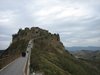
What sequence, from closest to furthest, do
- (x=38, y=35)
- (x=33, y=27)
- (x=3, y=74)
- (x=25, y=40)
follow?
(x=3, y=74) → (x=25, y=40) → (x=38, y=35) → (x=33, y=27)

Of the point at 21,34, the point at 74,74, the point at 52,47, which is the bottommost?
the point at 74,74

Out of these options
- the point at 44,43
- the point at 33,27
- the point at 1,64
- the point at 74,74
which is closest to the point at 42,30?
the point at 33,27

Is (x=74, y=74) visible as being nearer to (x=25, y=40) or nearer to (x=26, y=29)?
(x=25, y=40)

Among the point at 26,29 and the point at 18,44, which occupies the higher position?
the point at 26,29

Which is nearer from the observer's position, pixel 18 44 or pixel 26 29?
pixel 18 44

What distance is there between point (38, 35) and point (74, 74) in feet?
195

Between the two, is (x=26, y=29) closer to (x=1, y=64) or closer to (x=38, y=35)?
(x=38, y=35)

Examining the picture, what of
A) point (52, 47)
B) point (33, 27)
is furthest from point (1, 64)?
point (33, 27)

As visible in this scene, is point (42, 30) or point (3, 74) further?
point (42, 30)

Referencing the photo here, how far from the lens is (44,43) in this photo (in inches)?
5197

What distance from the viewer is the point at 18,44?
13662cm

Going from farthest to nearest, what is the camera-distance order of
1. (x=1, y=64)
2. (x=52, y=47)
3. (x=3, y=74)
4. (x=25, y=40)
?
(x=25, y=40) < (x=52, y=47) < (x=1, y=64) < (x=3, y=74)

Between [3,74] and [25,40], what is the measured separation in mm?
116178

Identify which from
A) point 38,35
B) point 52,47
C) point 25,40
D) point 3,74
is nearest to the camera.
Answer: point 3,74
